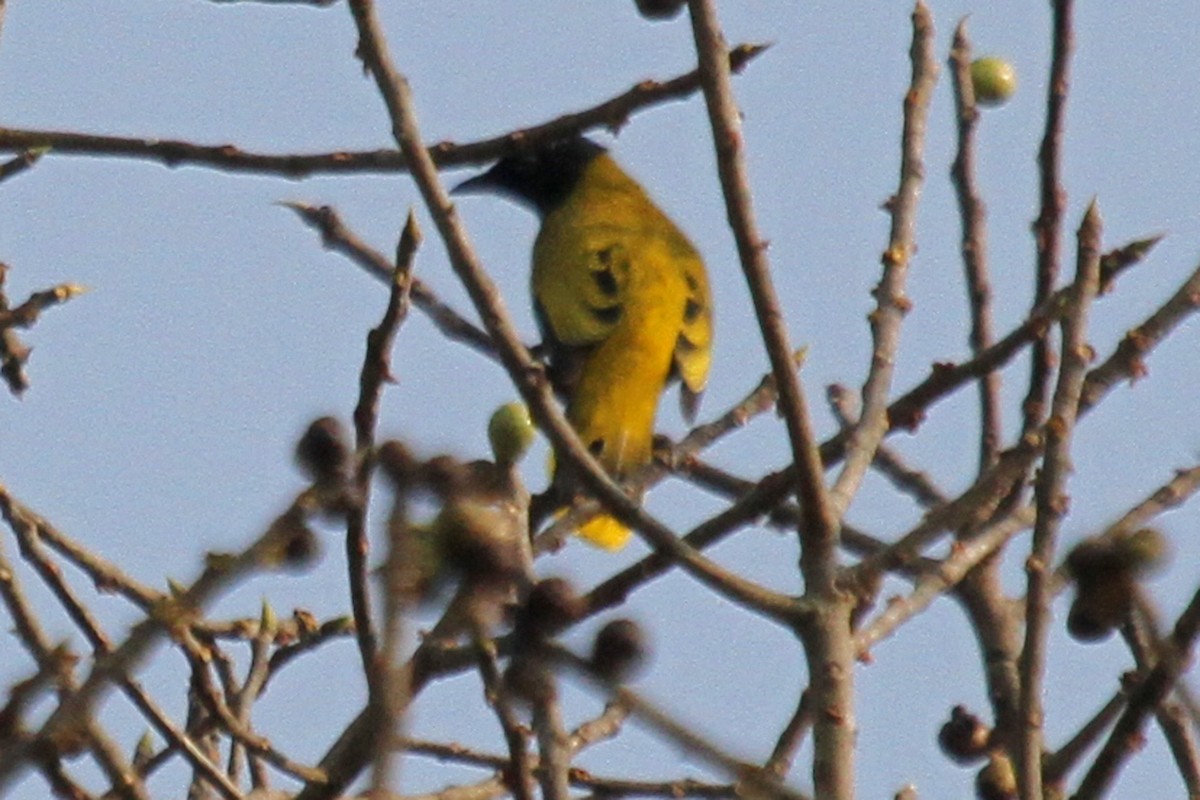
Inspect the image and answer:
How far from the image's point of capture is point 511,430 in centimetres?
318

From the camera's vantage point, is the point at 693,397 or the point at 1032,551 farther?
the point at 693,397

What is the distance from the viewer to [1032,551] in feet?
8.43

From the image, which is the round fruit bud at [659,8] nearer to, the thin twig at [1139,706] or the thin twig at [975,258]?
the thin twig at [975,258]

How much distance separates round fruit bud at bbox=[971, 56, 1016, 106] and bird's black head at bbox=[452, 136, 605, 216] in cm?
558

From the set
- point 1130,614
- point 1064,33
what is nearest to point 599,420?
point 1064,33

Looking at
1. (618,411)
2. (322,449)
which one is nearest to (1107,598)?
(322,449)

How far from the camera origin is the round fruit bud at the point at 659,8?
3.13m

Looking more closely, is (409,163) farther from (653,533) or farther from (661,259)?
(661,259)

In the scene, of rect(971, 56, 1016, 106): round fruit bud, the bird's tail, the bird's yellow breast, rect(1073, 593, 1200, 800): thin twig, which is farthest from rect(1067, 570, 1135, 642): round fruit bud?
the bird's tail

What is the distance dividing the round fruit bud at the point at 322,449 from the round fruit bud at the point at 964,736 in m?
1.42

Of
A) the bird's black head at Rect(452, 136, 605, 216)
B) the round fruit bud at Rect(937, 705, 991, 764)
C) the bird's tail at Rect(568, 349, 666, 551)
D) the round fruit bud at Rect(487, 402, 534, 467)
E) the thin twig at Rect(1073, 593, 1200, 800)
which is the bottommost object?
the thin twig at Rect(1073, 593, 1200, 800)

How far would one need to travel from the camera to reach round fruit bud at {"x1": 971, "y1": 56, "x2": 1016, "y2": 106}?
4180 mm

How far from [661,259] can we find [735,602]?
17.1 ft

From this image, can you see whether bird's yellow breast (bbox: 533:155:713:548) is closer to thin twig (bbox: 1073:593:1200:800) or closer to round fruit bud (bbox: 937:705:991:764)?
round fruit bud (bbox: 937:705:991:764)
